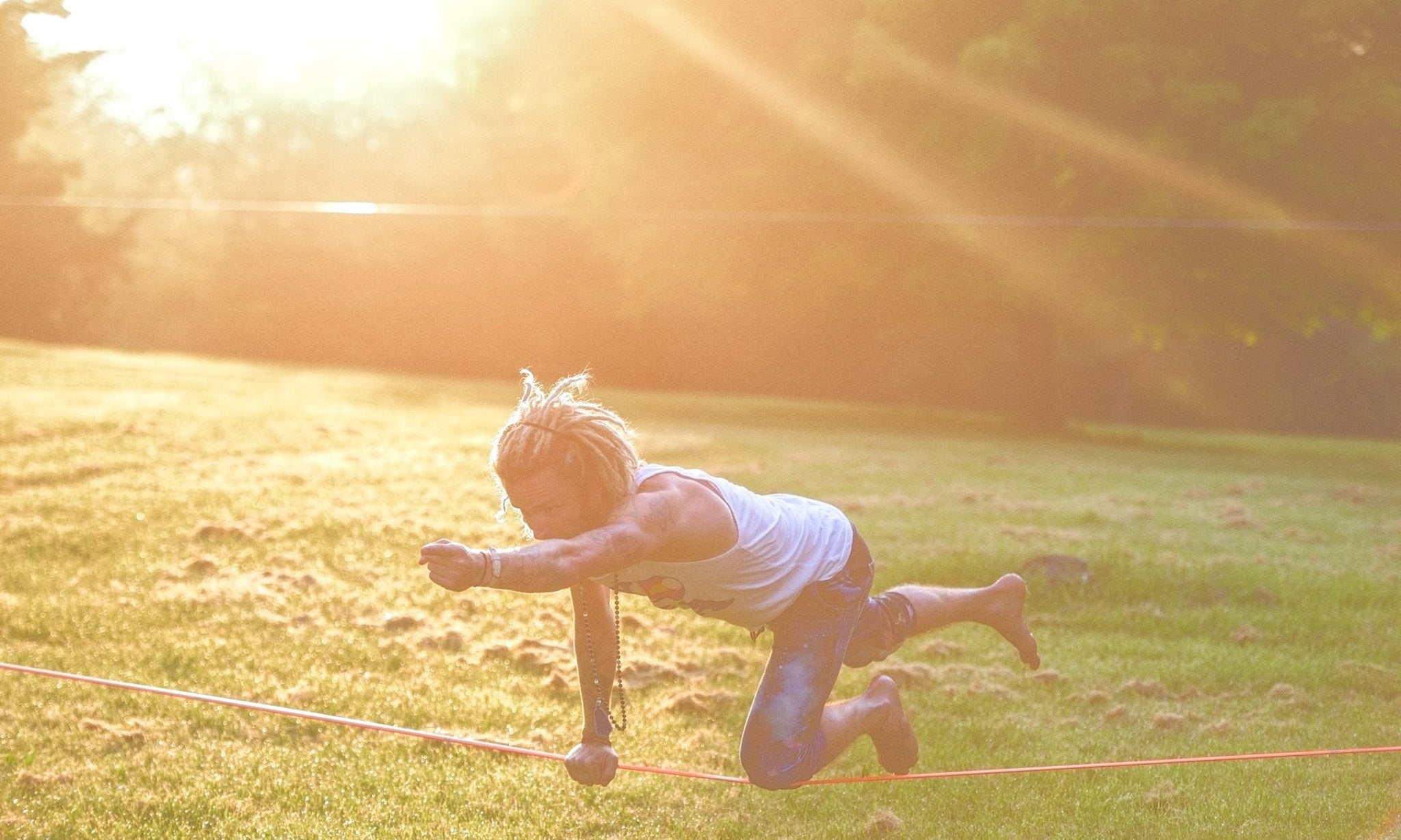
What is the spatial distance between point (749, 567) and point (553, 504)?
766 millimetres

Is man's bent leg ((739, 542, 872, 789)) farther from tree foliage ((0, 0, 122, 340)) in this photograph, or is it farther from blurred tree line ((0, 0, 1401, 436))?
tree foliage ((0, 0, 122, 340))

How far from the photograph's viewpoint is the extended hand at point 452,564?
3.28 m

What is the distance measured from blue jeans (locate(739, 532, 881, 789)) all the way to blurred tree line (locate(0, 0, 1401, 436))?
7.40 m

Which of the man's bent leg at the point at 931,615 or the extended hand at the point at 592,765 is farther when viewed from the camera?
the man's bent leg at the point at 931,615

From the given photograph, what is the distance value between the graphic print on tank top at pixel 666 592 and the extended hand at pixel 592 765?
54cm

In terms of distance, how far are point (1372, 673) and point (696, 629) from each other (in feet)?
12.3

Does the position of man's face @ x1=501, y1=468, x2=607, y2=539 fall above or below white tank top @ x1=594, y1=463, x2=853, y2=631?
above

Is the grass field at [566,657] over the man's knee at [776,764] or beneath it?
beneath

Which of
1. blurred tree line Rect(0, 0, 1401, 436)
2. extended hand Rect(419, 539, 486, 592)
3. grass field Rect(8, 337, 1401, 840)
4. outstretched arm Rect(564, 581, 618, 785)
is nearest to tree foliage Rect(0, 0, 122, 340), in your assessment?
blurred tree line Rect(0, 0, 1401, 436)

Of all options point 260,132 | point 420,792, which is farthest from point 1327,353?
point 260,132

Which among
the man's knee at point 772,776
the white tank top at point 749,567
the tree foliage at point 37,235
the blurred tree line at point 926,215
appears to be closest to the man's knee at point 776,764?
the man's knee at point 772,776

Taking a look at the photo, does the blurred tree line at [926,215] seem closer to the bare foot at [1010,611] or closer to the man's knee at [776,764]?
the bare foot at [1010,611]

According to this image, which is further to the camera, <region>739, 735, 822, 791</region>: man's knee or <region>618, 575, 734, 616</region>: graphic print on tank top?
<region>739, 735, 822, 791</region>: man's knee

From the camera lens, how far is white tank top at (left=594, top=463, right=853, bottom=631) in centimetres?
418
